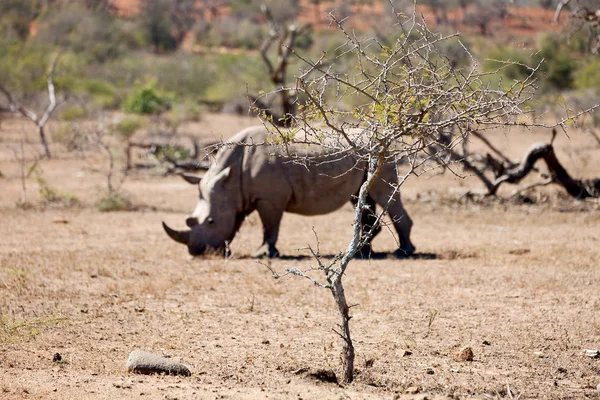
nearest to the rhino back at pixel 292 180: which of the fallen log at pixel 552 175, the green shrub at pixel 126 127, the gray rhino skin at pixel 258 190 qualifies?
the gray rhino skin at pixel 258 190

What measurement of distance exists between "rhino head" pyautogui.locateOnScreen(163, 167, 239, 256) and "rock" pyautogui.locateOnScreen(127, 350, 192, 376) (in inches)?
196

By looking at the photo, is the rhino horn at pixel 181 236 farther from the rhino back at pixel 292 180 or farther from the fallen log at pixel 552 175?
the fallen log at pixel 552 175

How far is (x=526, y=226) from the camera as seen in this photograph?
14961 mm

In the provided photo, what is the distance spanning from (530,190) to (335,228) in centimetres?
438

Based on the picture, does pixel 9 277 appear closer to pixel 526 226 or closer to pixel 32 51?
pixel 526 226

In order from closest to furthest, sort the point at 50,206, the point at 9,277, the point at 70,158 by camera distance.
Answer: the point at 9,277, the point at 50,206, the point at 70,158

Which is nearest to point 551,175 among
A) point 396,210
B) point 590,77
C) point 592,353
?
point 396,210

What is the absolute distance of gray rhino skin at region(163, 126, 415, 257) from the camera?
11.8 m

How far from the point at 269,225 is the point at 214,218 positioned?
0.75m

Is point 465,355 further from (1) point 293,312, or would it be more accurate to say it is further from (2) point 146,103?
(2) point 146,103

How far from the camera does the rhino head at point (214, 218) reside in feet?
38.8

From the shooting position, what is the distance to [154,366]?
6762 mm

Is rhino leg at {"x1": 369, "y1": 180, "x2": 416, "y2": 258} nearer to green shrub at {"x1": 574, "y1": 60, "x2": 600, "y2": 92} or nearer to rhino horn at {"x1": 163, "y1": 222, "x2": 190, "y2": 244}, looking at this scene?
rhino horn at {"x1": 163, "y1": 222, "x2": 190, "y2": 244}

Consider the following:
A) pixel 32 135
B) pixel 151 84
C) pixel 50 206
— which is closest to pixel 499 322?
pixel 50 206
